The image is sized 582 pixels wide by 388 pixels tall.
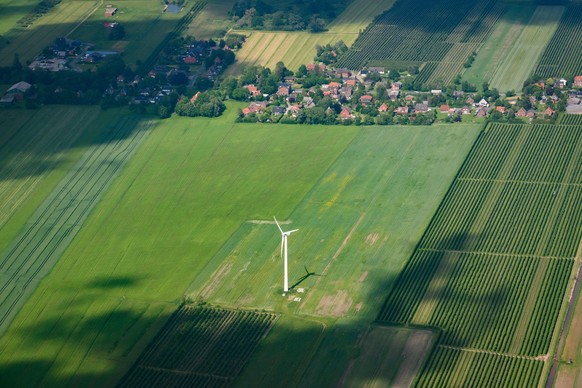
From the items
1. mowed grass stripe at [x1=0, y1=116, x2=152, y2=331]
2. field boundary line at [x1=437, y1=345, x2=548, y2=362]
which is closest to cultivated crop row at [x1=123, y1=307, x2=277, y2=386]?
mowed grass stripe at [x1=0, y1=116, x2=152, y2=331]

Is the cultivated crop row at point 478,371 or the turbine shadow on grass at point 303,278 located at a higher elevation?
the cultivated crop row at point 478,371

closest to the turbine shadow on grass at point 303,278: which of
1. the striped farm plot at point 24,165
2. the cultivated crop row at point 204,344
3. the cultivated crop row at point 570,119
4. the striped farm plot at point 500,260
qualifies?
the cultivated crop row at point 204,344

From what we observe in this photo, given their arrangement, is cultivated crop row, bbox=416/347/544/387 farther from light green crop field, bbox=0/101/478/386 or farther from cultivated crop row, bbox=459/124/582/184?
cultivated crop row, bbox=459/124/582/184

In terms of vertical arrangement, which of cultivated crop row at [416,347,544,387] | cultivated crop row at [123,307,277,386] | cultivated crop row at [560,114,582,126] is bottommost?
cultivated crop row at [560,114,582,126]

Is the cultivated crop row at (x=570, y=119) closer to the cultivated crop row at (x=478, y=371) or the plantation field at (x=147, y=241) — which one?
the plantation field at (x=147, y=241)

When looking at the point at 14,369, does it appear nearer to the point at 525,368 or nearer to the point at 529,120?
the point at 525,368

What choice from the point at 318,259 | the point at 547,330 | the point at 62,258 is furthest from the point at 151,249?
the point at 547,330
